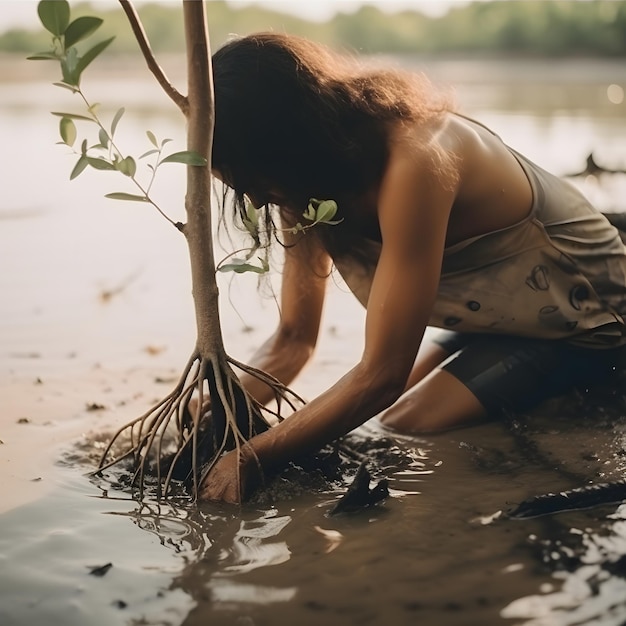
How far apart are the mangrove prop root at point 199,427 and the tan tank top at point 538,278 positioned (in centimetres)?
52

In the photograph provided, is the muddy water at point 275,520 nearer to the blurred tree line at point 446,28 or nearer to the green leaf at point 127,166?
the green leaf at point 127,166

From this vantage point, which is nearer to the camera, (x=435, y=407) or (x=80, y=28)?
(x=80, y=28)

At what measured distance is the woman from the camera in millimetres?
2330

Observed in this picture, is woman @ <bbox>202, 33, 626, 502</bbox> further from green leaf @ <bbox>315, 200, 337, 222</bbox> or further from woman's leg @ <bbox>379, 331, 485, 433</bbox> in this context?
green leaf @ <bbox>315, 200, 337, 222</bbox>

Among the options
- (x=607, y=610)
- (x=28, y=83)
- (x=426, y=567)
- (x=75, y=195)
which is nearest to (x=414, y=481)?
(x=426, y=567)

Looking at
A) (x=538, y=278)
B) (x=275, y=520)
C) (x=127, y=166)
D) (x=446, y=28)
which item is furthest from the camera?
(x=446, y=28)

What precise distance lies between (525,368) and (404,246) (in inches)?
34.1

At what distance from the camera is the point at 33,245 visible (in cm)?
621

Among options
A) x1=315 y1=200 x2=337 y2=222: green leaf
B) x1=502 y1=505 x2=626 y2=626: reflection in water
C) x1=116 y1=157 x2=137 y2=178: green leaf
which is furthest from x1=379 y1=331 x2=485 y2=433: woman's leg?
x1=116 y1=157 x2=137 y2=178: green leaf

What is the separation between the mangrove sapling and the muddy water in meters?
0.18

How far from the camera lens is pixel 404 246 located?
2361mm

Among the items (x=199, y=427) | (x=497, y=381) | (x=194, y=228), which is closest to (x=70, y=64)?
(x=194, y=228)

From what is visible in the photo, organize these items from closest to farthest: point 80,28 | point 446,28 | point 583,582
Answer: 1. point 583,582
2. point 80,28
3. point 446,28

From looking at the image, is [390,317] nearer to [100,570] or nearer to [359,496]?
[359,496]
